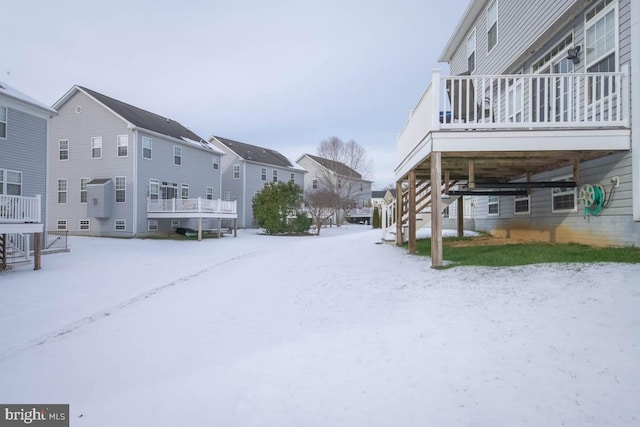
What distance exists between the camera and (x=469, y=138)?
7.23 meters

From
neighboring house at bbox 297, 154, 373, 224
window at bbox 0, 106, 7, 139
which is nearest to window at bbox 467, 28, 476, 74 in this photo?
window at bbox 0, 106, 7, 139

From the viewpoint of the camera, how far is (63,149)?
2309 centimetres

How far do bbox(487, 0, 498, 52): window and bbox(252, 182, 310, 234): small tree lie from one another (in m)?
15.4

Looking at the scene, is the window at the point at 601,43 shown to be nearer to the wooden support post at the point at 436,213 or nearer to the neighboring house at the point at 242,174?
the wooden support post at the point at 436,213

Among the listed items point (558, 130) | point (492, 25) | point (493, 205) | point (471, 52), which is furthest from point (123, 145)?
point (558, 130)

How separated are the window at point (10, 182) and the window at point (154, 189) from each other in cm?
802

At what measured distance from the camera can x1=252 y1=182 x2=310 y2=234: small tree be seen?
2567 cm

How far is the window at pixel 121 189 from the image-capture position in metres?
21.7

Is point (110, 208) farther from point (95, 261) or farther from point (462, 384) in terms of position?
point (462, 384)

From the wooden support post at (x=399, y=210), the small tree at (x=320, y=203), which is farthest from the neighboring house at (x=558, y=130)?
the small tree at (x=320, y=203)

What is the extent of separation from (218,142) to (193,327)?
96.8 feet

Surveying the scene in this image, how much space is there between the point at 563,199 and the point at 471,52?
8355 millimetres

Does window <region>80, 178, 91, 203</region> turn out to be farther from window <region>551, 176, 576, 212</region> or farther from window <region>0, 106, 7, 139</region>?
window <region>551, 176, 576, 212</region>

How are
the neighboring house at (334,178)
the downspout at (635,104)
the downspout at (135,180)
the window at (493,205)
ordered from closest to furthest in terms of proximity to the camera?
1. the downspout at (635,104)
2. the window at (493,205)
3. the downspout at (135,180)
4. the neighboring house at (334,178)
